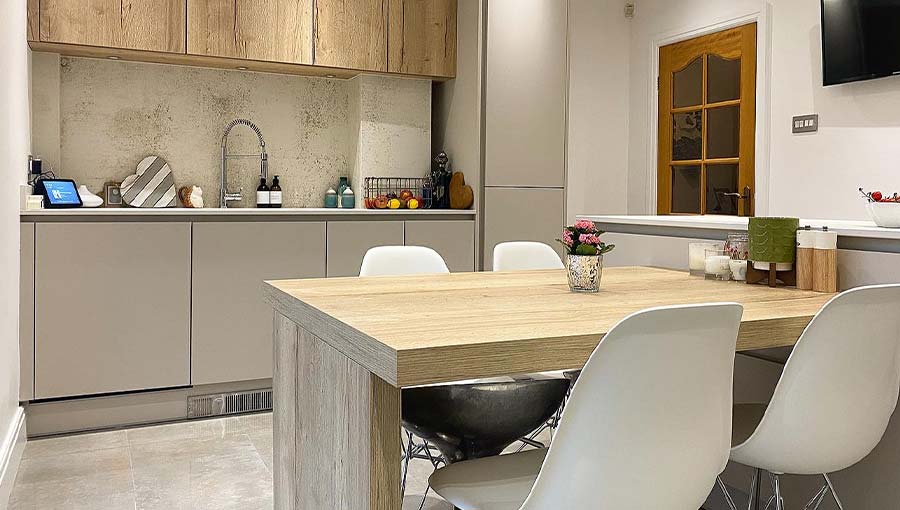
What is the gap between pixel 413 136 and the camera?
15.4ft

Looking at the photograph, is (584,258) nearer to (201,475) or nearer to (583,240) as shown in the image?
(583,240)

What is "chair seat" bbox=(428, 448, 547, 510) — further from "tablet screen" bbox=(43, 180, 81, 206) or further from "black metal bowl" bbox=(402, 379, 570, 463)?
"tablet screen" bbox=(43, 180, 81, 206)

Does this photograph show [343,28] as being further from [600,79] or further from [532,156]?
[600,79]

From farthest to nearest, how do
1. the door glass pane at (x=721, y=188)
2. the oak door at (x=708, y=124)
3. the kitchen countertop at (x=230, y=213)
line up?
1. the door glass pane at (x=721, y=188)
2. the oak door at (x=708, y=124)
3. the kitchen countertop at (x=230, y=213)

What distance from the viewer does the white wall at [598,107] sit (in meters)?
5.38

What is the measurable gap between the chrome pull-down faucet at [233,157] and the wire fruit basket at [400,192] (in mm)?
588

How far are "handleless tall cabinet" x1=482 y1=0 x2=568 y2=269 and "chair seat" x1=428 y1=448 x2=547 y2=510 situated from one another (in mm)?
2770

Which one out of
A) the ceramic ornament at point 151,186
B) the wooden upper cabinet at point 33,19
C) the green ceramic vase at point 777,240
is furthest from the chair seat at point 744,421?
the wooden upper cabinet at point 33,19

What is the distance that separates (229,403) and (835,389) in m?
2.90

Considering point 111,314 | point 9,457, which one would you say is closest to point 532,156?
point 111,314

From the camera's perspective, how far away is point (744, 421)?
206 cm

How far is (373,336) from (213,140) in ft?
10.8

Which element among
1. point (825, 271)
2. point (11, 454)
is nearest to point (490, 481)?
point (825, 271)

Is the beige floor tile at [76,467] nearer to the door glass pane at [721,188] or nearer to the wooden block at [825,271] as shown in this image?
the wooden block at [825,271]
